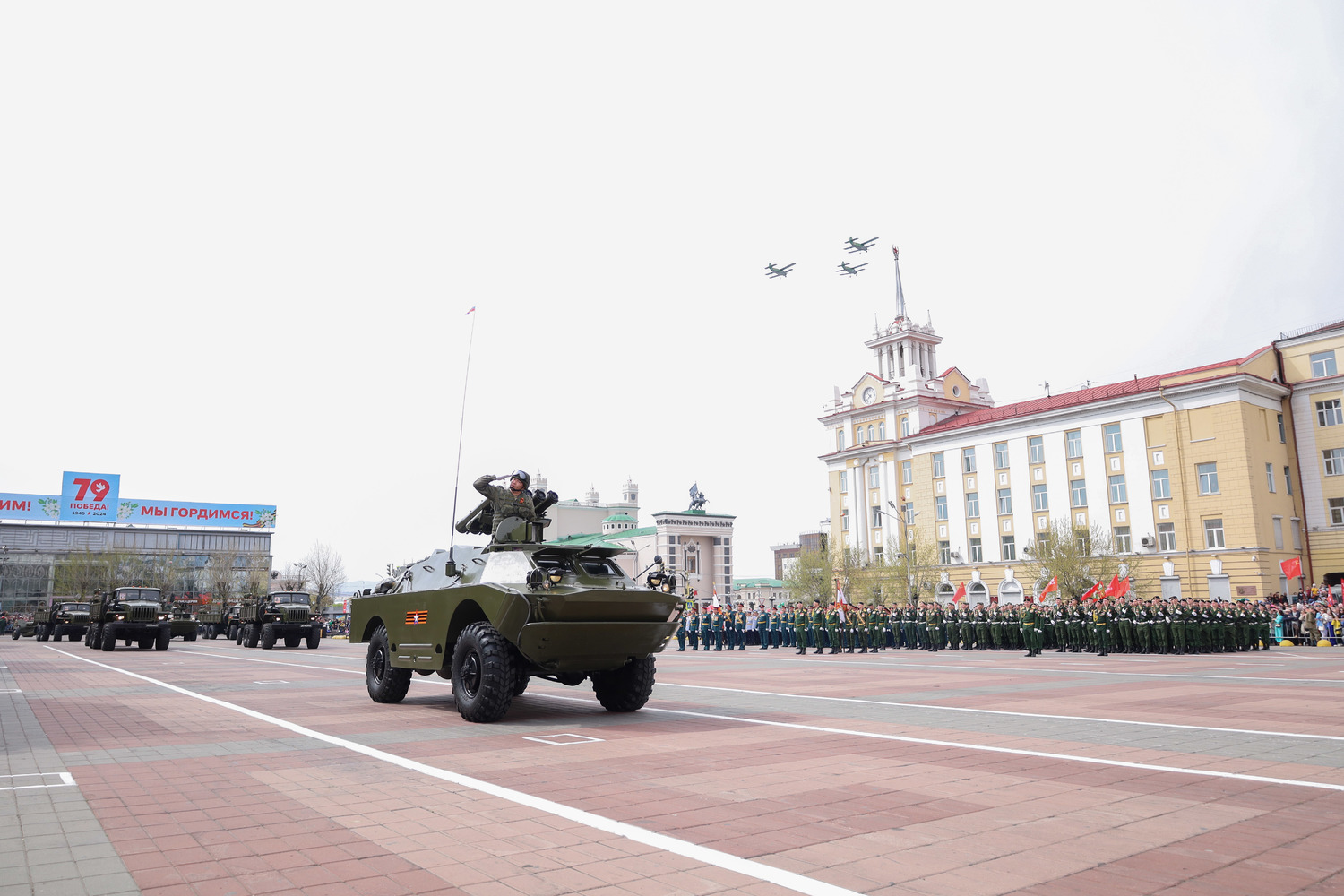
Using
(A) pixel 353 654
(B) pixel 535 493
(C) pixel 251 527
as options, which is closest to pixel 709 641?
(A) pixel 353 654

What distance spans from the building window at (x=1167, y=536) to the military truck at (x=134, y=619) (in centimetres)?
4485

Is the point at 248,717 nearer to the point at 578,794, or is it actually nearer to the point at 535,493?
the point at 535,493

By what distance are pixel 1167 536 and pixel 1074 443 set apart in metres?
7.12

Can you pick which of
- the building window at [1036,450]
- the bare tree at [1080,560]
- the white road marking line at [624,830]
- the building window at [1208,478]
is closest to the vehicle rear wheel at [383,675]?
the white road marking line at [624,830]

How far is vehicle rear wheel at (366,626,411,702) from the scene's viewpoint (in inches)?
461

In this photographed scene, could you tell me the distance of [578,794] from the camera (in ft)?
19.1

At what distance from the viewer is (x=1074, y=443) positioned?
51.8m

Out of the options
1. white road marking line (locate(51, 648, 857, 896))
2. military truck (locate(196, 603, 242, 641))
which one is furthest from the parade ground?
military truck (locate(196, 603, 242, 641))

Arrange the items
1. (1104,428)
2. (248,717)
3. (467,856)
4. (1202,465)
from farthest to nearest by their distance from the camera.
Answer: (1104,428) < (1202,465) < (248,717) < (467,856)

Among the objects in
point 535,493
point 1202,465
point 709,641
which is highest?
point 1202,465

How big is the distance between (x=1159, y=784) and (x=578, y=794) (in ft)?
12.3

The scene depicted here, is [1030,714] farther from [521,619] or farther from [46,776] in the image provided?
[46,776]

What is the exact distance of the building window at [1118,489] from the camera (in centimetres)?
4919

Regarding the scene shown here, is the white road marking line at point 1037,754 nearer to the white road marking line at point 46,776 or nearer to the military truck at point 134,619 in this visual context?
the white road marking line at point 46,776
